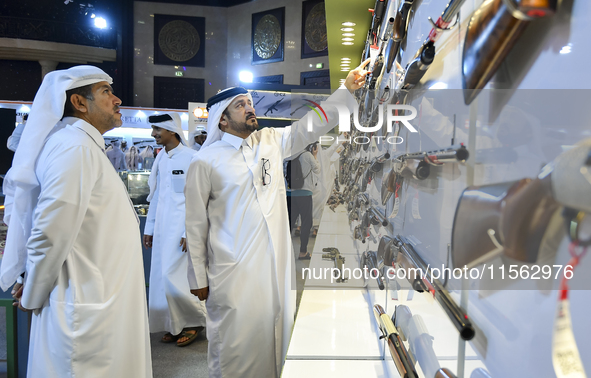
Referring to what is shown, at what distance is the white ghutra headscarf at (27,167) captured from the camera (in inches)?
63.9

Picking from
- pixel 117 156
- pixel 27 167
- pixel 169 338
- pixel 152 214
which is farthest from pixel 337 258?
pixel 117 156

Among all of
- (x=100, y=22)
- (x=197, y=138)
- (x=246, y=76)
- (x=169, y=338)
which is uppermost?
(x=100, y=22)

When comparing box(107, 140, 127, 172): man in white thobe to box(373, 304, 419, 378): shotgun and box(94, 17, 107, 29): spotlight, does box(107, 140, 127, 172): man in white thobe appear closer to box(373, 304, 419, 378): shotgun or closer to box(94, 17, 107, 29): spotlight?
box(94, 17, 107, 29): spotlight

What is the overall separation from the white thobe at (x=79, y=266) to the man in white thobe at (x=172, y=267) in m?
1.31

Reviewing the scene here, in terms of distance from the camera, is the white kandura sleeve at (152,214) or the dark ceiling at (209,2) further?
the dark ceiling at (209,2)

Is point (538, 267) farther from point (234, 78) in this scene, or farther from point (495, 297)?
point (234, 78)

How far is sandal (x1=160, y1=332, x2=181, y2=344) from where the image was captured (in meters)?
3.14

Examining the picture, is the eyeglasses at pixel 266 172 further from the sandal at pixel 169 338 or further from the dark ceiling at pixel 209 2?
the dark ceiling at pixel 209 2

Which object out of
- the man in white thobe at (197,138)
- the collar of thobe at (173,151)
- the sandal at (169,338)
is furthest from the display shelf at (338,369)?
the man in white thobe at (197,138)

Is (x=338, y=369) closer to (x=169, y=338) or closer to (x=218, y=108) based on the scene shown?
(x=218, y=108)

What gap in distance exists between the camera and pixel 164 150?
3.44m

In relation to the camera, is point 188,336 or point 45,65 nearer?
point 188,336

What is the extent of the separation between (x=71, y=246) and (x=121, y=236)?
0.71ft

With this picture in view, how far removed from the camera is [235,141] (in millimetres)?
2223
